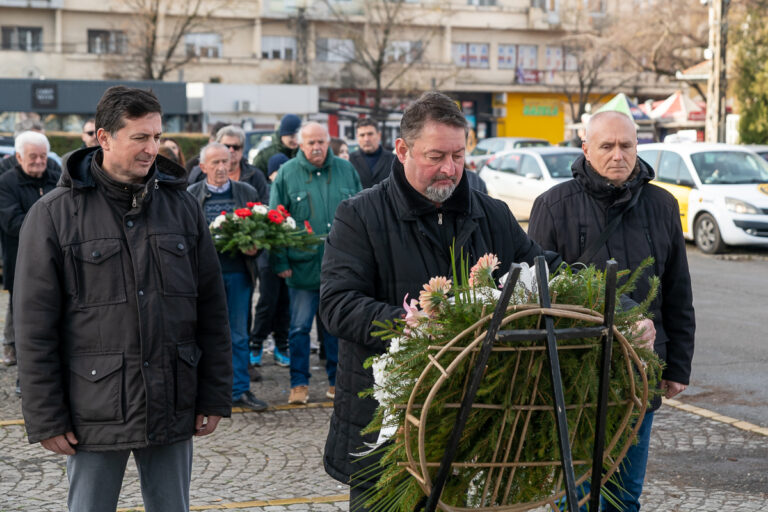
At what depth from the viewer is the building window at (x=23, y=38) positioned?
55.8 meters

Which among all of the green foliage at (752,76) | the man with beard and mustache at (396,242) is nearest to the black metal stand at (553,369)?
the man with beard and mustache at (396,242)

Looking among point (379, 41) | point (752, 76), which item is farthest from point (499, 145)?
point (379, 41)

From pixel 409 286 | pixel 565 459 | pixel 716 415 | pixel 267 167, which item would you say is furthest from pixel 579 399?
pixel 267 167

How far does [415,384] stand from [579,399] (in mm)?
447

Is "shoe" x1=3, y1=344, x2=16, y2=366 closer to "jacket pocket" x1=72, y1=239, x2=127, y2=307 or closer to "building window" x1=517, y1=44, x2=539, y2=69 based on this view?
"jacket pocket" x1=72, y1=239, x2=127, y2=307

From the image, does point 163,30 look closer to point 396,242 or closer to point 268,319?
point 268,319

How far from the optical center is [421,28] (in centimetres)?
6038

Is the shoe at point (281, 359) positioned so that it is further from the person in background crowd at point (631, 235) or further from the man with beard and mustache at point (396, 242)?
the man with beard and mustache at point (396, 242)

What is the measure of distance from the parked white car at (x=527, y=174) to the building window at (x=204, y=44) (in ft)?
123

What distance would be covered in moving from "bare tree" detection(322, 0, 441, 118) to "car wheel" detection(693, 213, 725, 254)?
1481 inches

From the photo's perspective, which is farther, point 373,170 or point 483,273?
point 373,170

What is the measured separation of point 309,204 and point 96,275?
4.91m

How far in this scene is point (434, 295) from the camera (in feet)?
9.55

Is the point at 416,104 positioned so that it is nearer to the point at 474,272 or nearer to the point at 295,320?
the point at 474,272
